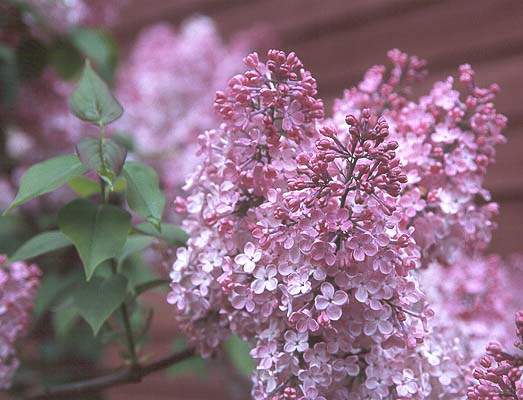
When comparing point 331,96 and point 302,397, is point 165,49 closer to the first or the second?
point 331,96

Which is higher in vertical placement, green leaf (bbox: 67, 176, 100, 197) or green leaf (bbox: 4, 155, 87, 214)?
green leaf (bbox: 67, 176, 100, 197)

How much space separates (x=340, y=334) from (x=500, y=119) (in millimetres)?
250

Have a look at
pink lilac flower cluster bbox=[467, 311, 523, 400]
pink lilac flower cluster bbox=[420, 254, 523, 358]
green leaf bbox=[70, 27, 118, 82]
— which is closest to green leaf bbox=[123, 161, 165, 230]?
pink lilac flower cluster bbox=[467, 311, 523, 400]

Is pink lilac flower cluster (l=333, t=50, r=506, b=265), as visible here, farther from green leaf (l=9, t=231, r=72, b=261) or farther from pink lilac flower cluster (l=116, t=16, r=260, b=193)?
pink lilac flower cluster (l=116, t=16, r=260, b=193)

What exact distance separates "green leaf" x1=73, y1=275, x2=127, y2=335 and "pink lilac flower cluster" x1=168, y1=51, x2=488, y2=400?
0.24 feet

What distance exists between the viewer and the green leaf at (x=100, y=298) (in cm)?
Answer: 67

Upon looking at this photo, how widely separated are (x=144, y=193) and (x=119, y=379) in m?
0.24

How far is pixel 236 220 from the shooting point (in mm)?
616

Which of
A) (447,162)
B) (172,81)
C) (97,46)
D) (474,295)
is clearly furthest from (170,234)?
(172,81)

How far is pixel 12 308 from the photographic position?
732 mm

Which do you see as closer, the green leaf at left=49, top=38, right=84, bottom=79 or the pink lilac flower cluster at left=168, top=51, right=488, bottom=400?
the pink lilac flower cluster at left=168, top=51, right=488, bottom=400

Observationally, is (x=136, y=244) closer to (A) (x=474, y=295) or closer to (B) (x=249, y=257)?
(B) (x=249, y=257)

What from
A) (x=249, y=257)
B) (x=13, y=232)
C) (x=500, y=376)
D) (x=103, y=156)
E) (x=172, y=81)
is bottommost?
(x=500, y=376)

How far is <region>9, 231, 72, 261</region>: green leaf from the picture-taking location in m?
0.70
